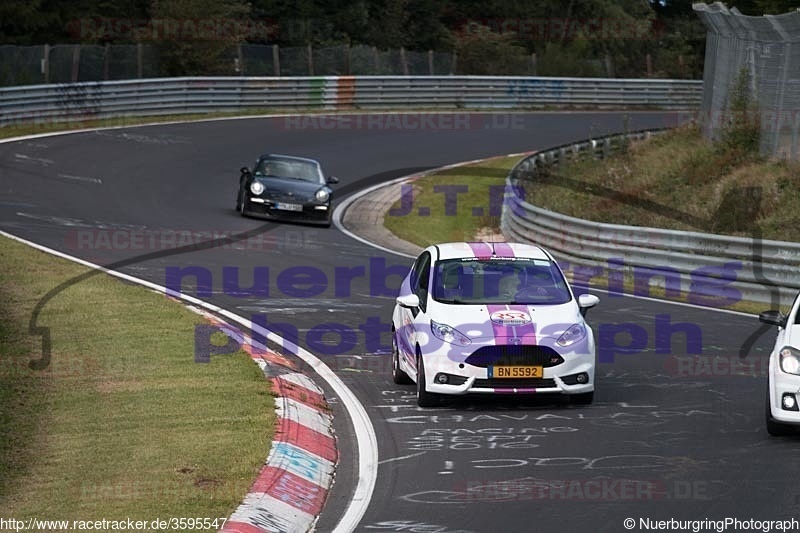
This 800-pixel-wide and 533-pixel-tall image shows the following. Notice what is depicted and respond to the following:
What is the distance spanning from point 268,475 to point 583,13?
66.9 metres

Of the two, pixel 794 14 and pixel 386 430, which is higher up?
pixel 794 14

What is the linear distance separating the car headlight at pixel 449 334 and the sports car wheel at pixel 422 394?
0.91 feet

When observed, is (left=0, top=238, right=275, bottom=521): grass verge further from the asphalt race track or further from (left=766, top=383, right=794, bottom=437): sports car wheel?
(left=766, top=383, right=794, bottom=437): sports car wheel

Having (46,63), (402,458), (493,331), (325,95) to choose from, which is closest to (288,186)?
(493,331)

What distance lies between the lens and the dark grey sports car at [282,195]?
28.2m

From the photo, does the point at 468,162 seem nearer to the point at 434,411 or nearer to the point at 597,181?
the point at 597,181

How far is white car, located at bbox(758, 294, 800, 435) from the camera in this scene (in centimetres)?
1078

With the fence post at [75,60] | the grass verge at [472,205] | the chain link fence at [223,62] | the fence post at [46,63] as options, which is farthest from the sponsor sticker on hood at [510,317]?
the fence post at [75,60]

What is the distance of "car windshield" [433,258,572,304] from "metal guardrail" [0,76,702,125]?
1079 inches

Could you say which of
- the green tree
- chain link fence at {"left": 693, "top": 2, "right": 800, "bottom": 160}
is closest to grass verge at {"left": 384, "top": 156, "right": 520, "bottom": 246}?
chain link fence at {"left": 693, "top": 2, "right": 800, "bottom": 160}

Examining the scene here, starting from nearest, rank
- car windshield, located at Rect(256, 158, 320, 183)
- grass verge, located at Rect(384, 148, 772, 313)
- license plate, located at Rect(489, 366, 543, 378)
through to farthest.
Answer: license plate, located at Rect(489, 366, 543, 378), grass verge, located at Rect(384, 148, 772, 313), car windshield, located at Rect(256, 158, 320, 183)

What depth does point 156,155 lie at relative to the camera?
36.7 meters

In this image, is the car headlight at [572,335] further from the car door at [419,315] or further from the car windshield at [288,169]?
the car windshield at [288,169]

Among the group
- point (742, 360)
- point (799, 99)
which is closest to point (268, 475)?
point (742, 360)
